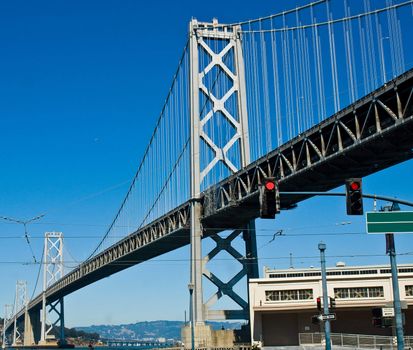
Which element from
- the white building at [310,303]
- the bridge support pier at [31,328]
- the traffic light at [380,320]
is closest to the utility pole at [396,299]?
the traffic light at [380,320]

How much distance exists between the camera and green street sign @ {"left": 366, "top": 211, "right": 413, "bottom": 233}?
861 inches

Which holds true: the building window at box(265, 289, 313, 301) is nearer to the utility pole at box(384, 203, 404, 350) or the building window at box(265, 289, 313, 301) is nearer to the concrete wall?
the concrete wall

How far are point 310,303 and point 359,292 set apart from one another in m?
4.19

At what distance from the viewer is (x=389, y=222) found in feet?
72.1

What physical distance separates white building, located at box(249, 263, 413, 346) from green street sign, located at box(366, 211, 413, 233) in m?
40.3

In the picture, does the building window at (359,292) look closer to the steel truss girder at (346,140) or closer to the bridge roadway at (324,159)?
the bridge roadway at (324,159)

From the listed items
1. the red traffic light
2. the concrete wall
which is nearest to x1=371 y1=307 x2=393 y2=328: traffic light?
the red traffic light

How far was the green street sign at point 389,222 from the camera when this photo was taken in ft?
71.7

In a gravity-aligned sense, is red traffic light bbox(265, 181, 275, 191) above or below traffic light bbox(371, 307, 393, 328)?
above

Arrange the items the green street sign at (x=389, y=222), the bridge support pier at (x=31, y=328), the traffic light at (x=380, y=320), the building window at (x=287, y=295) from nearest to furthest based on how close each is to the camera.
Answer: the green street sign at (x=389, y=222), the traffic light at (x=380, y=320), the building window at (x=287, y=295), the bridge support pier at (x=31, y=328)

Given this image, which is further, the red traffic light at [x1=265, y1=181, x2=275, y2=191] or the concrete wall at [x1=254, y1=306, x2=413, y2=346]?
the concrete wall at [x1=254, y1=306, x2=413, y2=346]

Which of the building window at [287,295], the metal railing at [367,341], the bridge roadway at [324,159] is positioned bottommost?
the metal railing at [367,341]

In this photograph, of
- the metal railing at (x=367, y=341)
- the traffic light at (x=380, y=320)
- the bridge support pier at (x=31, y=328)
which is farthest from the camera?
the bridge support pier at (x=31, y=328)

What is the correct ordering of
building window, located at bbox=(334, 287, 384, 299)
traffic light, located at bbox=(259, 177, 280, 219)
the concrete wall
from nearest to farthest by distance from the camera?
1. traffic light, located at bbox=(259, 177, 280, 219)
2. building window, located at bbox=(334, 287, 384, 299)
3. the concrete wall
